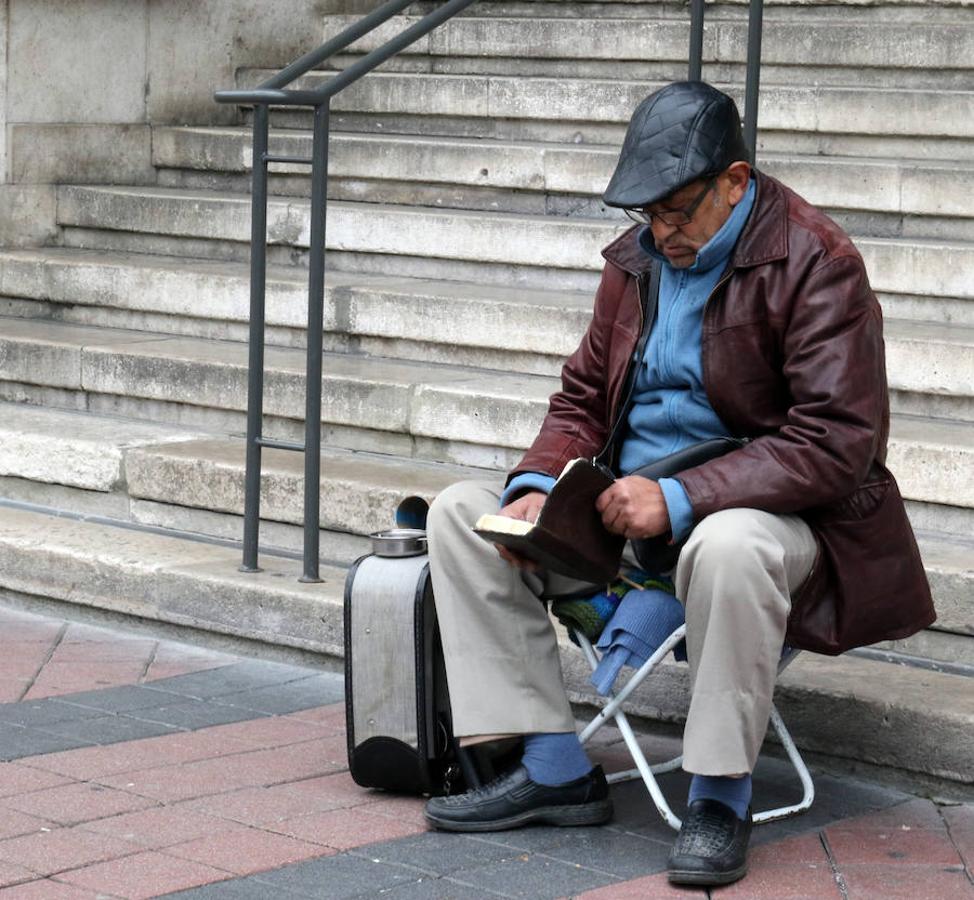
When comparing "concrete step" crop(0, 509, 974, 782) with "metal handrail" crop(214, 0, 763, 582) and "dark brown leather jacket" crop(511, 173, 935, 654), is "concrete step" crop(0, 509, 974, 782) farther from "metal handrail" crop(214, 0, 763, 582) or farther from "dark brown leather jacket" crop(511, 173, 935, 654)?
"dark brown leather jacket" crop(511, 173, 935, 654)

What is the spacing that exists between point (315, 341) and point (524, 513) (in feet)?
4.44

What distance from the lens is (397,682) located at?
4.02 m

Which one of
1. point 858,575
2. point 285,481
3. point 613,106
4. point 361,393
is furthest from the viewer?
point 613,106

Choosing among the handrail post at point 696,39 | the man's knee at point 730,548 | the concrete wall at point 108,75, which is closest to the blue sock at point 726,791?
the man's knee at point 730,548

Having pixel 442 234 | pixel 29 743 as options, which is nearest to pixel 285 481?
pixel 29 743

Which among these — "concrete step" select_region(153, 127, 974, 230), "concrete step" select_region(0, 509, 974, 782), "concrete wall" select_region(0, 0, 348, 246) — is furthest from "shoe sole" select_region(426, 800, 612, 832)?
"concrete wall" select_region(0, 0, 348, 246)

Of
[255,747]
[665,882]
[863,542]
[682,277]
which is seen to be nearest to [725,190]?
[682,277]

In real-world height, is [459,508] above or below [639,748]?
above

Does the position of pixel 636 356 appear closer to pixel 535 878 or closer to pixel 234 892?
pixel 535 878

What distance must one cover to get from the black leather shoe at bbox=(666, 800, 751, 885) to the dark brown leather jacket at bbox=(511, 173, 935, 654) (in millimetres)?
366

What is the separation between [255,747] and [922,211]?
299cm

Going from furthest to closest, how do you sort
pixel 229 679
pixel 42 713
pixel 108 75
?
pixel 108 75 → pixel 229 679 → pixel 42 713

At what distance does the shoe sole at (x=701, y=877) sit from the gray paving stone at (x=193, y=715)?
4.56ft

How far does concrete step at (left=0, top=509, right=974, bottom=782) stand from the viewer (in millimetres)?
4066
